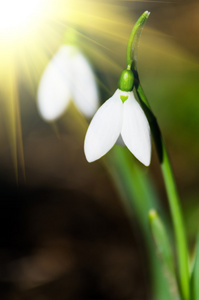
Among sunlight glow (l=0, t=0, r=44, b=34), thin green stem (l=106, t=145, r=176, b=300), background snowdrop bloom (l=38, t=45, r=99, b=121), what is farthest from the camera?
sunlight glow (l=0, t=0, r=44, b=34)

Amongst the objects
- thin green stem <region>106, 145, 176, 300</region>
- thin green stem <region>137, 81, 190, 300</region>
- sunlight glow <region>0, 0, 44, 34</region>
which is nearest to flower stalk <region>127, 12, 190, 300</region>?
thin green stem <region>137, 81, 190, 300</region>

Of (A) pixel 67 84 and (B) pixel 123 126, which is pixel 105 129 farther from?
(A) pixel 67 84

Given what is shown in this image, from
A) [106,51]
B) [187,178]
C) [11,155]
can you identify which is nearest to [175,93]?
[187,178]

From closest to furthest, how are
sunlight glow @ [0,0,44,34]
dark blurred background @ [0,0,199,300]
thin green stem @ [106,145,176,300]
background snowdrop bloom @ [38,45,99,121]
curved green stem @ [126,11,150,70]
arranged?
1. curved green stem @ [126,11,150,70]
2. background snowdrop bloom @ [38,45,99,121]
3. thin green stem @ [106,145,176,300]
4. dark blurred background @ [0,0,199,300]
5. sunlight glow @ [0,0,44,34]

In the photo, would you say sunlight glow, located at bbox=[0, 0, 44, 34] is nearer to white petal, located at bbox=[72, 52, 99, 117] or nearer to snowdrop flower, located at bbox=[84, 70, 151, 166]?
white petal, located at bbox=[72, 52, 99, 117]

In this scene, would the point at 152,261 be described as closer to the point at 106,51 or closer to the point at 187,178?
the point at 187,178
